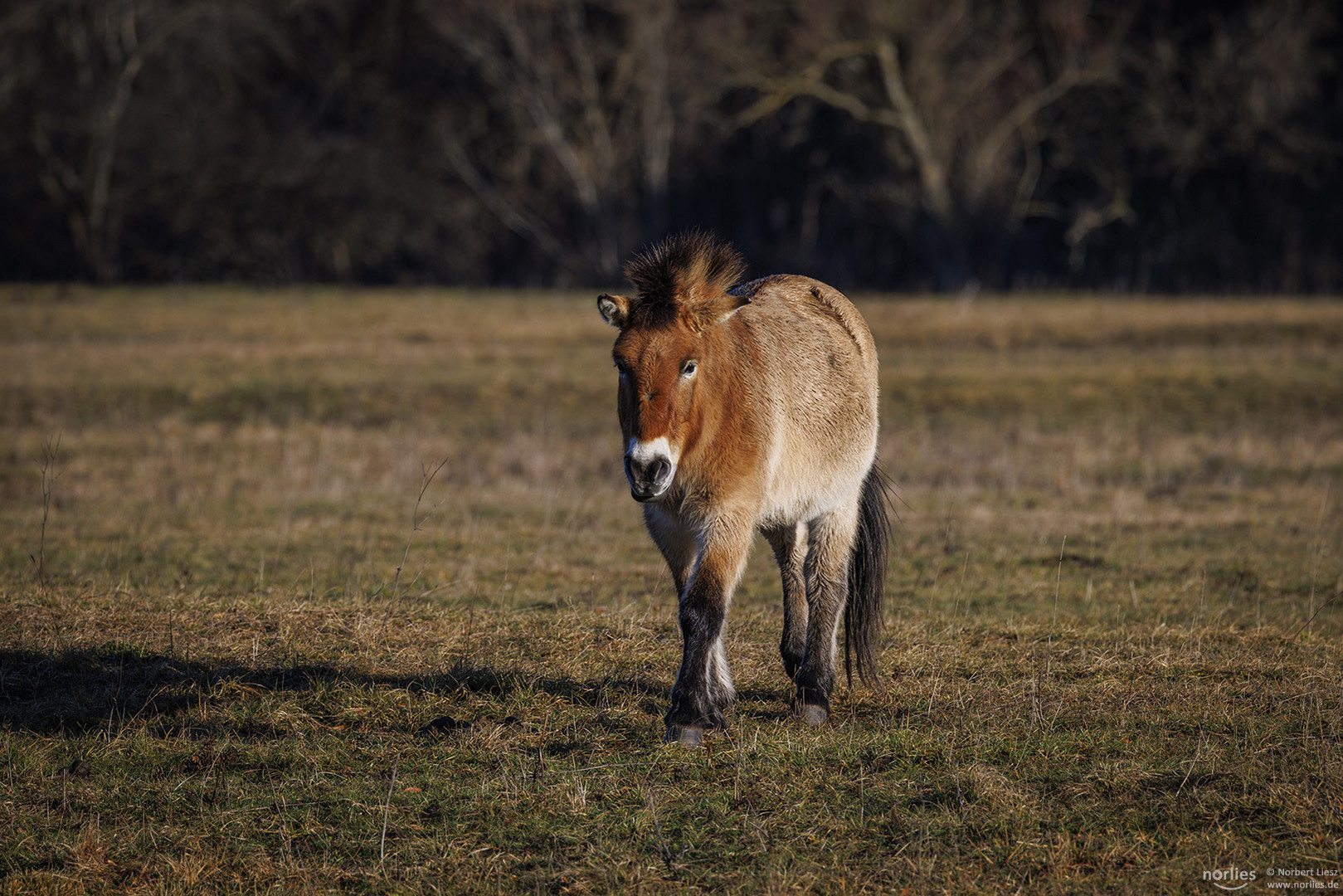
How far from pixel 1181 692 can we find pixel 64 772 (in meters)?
5.67

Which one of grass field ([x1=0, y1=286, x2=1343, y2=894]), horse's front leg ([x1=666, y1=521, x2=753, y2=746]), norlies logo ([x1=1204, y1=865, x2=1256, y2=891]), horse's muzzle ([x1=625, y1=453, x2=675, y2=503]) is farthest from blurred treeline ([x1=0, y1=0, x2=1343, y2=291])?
norlies logo ([x1=1204, y1=865, x2=1256, y2=891])

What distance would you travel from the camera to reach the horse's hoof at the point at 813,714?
5902 mm

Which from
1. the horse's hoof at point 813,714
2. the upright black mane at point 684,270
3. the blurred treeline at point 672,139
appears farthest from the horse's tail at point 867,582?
the blurred treeline at point 672,139

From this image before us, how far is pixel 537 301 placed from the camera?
30859mm

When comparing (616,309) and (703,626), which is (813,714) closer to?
(703,626)

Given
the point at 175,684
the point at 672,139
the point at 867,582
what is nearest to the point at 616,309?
the point at 867,582

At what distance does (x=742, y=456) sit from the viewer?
5676mm

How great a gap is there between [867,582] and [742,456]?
63.9 inches

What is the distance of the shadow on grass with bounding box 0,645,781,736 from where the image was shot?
591 centimetres

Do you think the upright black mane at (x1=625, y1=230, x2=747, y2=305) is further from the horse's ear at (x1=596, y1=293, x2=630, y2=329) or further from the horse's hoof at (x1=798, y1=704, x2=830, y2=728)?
the horse's hoof at (x1=798, y1=704, x2=830, y2=728)

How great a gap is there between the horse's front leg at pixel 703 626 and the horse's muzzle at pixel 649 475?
0.61 m

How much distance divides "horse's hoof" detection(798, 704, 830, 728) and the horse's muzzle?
165 centimetres

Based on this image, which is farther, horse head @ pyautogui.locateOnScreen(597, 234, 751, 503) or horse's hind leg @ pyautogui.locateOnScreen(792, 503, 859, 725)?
horse's hind leg @ pyautogui.locateOnScreen(792, 503, 859, 725)

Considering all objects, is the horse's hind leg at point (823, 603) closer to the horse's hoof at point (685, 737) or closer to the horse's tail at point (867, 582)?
the horse's tail at point (867, 582)
